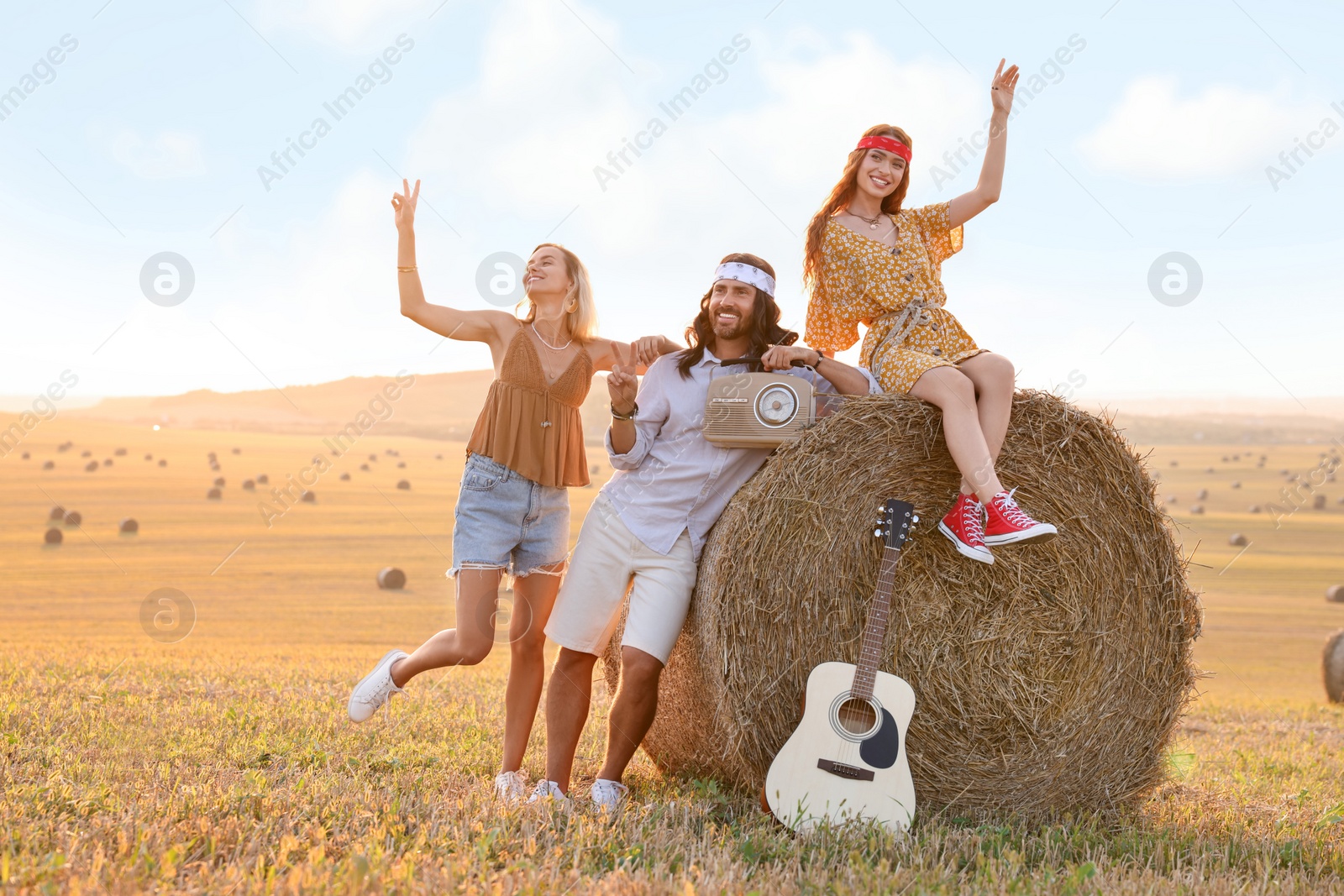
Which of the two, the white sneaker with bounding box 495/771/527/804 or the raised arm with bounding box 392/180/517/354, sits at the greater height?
the raised arm with bounding box 392/180/517/354

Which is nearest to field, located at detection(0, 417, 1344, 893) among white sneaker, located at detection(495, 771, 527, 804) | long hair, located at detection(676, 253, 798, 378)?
white sneaker, located at detection(495, 771, 527, 804)

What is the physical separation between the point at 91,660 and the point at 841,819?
559cm

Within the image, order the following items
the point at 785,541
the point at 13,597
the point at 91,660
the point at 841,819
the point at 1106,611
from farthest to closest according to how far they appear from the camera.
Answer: the point at 13,597, the point at 91,660, the point at 1106,611, the point at 785,541, the point at 841,819

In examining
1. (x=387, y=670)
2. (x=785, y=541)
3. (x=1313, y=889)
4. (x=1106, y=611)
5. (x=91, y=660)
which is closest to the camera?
(x=1313, y=889)

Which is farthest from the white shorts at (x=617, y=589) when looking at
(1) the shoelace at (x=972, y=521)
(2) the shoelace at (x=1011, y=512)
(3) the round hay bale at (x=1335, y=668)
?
(3) the round hay bale at (x=1335, y=668)

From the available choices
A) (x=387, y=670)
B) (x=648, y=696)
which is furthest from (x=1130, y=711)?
(x=387, y=670)

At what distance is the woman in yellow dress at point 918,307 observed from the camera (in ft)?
12.3

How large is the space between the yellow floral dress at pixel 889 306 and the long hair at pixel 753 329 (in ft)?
0.81

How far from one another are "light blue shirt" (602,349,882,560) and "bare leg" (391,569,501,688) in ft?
2.10

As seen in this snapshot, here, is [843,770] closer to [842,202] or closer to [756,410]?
[756,410]

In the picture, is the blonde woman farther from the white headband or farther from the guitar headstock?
the guitar headstock

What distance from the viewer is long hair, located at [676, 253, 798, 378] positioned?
414cm

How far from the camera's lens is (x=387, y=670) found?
4559mm

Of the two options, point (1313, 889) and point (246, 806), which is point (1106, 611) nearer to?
point (1313, 889)
